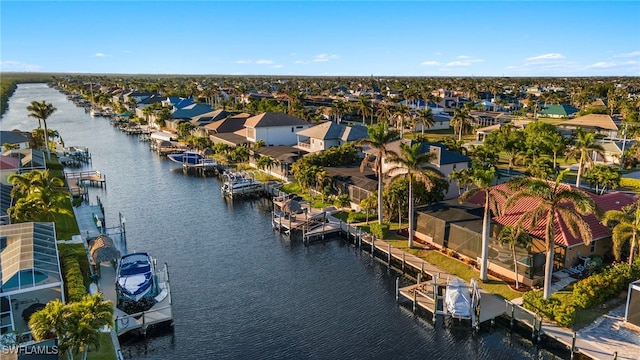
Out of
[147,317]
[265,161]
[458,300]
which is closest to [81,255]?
[147,317]

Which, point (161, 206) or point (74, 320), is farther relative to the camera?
point (161, 206)

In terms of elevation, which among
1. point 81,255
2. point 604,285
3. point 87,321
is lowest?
point 81,255

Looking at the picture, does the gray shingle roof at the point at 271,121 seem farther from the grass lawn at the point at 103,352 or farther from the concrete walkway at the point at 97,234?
the grass lawn at the point at 103,352

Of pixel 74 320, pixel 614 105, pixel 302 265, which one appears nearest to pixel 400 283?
pixel 302 265

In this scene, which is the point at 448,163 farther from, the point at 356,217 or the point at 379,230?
the point at 379,230

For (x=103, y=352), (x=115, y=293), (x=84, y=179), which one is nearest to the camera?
(x=103, y=352)

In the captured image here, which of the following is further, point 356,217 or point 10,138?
point 10,138

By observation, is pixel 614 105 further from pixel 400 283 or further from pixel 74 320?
pixel 74 320
